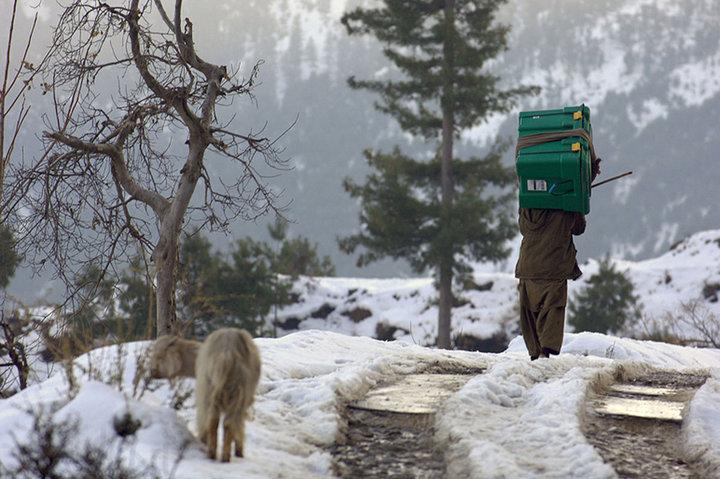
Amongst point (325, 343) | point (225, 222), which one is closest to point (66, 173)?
point (225, 222)

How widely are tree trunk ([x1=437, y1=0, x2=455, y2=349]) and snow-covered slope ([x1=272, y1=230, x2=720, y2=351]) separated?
2070 mm

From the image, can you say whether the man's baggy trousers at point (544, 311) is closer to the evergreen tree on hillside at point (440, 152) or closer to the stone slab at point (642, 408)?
the stone slab at point (642, 408)

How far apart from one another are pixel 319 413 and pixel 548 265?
161 inches

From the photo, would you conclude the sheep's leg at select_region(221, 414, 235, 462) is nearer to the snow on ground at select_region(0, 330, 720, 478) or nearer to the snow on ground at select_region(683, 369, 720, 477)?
the snow on ground at select_region(0, 330, 720, 478)

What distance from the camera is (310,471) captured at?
479cm

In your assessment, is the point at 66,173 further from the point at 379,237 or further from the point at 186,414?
the point at 379,237

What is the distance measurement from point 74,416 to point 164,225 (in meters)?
4.68

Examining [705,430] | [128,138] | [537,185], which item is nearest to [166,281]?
[128,138]

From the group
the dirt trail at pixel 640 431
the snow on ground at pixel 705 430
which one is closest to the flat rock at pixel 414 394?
the dirt trail at pixel 640 431

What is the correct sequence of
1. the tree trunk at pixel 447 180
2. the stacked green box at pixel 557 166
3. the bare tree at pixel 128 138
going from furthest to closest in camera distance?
1. the tree trunk at pixel 447 180
2. the stacked green box at pixel 557 166
3. the bare tree at pixel 128 138

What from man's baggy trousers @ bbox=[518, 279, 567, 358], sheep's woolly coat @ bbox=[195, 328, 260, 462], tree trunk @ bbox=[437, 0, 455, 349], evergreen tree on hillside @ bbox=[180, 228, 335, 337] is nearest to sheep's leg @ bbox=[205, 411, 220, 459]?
sheep's woolly coat @ bbox=[195, 328, 260, 462]

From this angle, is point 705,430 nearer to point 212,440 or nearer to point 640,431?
point 640,431

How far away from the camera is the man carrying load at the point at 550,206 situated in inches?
353

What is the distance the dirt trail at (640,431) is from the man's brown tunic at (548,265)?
99 centimetres
